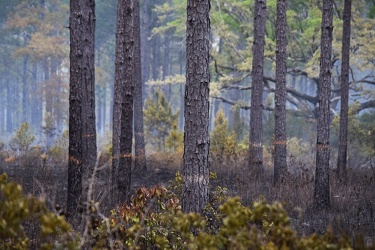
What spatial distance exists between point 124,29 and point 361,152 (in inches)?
527

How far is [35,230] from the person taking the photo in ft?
17.1

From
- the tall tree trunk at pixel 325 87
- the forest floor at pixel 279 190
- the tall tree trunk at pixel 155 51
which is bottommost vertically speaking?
the forest floor at pixel 279 190

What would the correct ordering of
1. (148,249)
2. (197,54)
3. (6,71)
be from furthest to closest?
(6,71) < (197,54) < (148,249)

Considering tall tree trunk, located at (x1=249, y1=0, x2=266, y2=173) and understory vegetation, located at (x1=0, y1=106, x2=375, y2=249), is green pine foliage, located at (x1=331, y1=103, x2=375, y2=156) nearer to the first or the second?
understory vegetation, located at (x1=0, y1=106, x2=375, y2=249)

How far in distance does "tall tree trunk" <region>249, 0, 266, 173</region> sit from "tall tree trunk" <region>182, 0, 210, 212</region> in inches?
276

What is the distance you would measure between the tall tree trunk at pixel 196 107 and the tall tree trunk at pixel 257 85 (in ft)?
23.0

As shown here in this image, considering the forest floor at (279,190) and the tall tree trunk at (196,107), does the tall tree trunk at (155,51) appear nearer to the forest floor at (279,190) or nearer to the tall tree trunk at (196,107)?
the forest floor at (279,190)

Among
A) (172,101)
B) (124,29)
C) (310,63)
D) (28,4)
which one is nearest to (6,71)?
(28,4)

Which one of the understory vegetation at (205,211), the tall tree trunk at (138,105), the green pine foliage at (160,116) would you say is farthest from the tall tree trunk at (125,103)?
the green pine foliage at (160,116)

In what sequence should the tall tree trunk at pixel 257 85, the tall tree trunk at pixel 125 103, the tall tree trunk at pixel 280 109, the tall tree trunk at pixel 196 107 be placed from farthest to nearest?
the tall tree trunk at pixel 257 85 < the tall tree trunk at pixel 280 109 < the tall tree trunk at pixel 125 103 < the tall tree trunk at pixel 196 107

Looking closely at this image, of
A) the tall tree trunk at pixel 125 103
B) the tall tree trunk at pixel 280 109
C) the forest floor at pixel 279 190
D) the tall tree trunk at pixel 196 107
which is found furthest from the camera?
the tall tree trunk at pixel 280 109

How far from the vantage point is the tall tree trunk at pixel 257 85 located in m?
12.9

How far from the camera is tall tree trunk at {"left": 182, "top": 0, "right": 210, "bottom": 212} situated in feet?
18.9

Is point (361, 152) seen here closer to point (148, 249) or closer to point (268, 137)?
point (268, 137)
